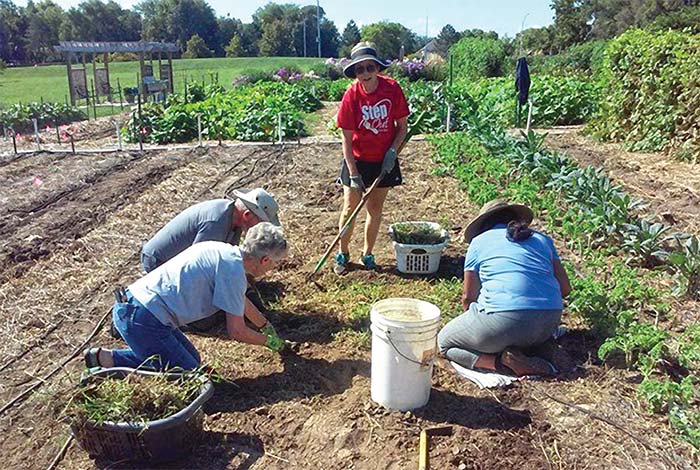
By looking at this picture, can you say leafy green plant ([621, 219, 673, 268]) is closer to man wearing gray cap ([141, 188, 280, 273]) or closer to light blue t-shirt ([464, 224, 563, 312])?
light blue t-shirt ([464, 224, 563, 312])

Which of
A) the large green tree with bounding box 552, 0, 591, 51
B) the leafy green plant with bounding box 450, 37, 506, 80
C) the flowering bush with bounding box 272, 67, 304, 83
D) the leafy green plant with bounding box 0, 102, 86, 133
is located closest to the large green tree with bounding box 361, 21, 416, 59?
the large green tree with bounding box 552, 0, 591, 51

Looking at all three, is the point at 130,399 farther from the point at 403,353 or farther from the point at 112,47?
the point at 112,47

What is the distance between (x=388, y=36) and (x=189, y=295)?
195ft

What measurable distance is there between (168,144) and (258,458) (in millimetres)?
10389

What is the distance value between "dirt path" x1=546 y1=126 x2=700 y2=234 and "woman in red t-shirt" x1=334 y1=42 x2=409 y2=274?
3.14 m

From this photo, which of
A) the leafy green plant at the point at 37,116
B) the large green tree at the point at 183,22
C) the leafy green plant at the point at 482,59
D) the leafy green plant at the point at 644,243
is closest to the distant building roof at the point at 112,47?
the leafy green plant at the point at 37,116

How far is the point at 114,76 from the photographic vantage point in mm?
38844

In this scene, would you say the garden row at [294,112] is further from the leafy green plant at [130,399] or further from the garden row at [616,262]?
the leafy green plant at [130,399]

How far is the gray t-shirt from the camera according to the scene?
3.94m

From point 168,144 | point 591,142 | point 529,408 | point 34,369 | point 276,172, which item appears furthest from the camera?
point 168,144

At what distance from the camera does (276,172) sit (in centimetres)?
929

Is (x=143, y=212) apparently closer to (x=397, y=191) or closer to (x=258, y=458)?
(x=397, y=191)

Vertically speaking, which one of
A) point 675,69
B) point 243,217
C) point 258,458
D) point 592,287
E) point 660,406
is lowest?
point 258,458

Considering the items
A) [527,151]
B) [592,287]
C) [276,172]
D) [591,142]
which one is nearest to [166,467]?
[592,287]
